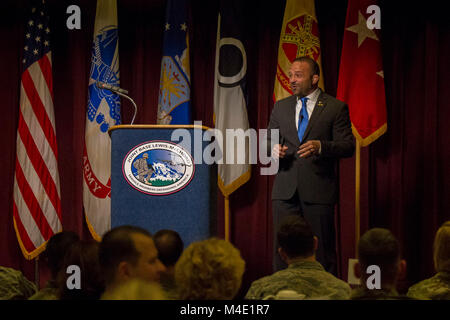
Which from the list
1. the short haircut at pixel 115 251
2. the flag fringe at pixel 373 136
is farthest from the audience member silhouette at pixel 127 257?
the flag fringe at pixel 373 136

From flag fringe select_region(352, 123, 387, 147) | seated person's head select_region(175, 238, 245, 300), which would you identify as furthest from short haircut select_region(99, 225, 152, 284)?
flag fringe select_region(352, 123, 387, 147)

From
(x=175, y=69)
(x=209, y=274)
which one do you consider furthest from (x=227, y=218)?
(x=209, y=274)

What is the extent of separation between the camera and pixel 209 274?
1.56m

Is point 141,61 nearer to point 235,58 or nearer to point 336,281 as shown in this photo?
point 235,58

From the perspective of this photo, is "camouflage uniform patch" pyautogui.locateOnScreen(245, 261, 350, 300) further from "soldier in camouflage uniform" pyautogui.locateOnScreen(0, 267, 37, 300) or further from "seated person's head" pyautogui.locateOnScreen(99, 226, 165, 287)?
"soldier in camouflage uniform" pyautogui.locateOnScreen(0, 267, 37, 300)

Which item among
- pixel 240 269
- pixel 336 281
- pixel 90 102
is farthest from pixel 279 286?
pixel 90 102

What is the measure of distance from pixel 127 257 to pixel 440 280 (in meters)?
1.22

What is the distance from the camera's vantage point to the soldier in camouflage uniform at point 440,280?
2.05 m

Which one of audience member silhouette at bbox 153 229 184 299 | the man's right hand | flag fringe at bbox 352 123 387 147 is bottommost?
audience member silhouette at bbox 153 229 184 299

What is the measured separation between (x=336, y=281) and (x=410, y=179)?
285 cm

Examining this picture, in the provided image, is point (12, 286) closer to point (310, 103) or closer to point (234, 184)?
point (310, 103)

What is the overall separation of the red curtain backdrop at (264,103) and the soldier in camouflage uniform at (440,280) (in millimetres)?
2423

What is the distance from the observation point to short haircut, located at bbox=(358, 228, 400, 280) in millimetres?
1806

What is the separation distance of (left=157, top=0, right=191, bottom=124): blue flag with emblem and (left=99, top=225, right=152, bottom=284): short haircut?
2953 millimetres
